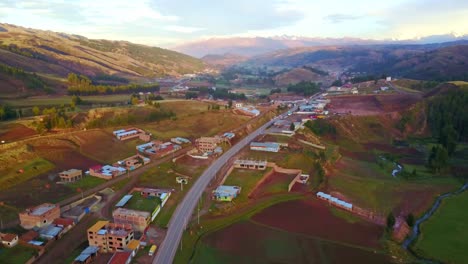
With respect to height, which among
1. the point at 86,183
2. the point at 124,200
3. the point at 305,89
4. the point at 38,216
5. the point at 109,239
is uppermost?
the point at 305,89

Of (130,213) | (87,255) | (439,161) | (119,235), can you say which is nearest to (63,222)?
(130,213)

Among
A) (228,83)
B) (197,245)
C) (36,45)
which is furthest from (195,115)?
(36,45)

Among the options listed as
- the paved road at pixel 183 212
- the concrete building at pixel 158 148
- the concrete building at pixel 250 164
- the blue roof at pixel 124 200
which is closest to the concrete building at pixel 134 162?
the concrete building at pixel 158 148

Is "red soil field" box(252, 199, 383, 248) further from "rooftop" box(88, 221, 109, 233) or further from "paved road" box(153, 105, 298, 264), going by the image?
"rooftop" box(88, 221, 109, 233)

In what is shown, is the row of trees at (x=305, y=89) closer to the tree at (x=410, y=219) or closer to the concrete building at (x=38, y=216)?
the tree at (x=410, y=219)

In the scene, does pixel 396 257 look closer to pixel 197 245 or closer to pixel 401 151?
pixel 197 245

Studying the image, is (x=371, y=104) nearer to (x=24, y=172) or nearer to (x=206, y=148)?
(x=206, y=148)
